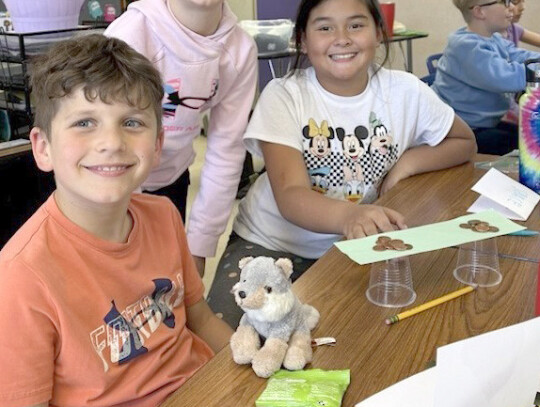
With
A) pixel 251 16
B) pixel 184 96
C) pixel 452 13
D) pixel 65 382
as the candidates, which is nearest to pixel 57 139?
pixel 65 382

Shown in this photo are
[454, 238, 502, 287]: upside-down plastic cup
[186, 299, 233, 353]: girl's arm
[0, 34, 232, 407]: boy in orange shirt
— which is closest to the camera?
[0, 34, 232, 407]: boy in orange shirt

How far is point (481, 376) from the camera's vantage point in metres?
0.56

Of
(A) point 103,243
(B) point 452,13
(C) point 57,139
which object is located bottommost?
(B) point 452,13

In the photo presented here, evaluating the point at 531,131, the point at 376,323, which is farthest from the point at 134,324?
the point at 531,131

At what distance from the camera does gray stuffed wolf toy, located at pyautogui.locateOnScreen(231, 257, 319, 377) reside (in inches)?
30.6

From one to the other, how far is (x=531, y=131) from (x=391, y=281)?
61cm

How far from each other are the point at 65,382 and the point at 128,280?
0.16 metres

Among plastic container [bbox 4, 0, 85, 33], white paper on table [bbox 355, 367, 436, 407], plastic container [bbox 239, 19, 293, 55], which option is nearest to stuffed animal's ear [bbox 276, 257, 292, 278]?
white paper on table [bbox 355, 367, 436, 407]

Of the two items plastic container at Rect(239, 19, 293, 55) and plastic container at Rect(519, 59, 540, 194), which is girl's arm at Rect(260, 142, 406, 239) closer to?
plastic container at Rect(519, 59, 540, 194)

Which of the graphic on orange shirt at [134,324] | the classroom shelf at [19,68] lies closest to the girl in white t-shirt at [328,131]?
the graphic on orange shirt at [134,324]

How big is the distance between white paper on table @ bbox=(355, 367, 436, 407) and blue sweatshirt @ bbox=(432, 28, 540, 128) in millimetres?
1994

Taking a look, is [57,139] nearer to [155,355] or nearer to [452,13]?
[155,355]

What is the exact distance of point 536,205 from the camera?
4.43 ft

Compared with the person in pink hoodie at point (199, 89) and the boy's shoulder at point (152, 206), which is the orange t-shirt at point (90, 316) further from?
the person in pink hoodie at point (199, 89)
